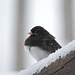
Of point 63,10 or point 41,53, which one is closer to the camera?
point 41,53

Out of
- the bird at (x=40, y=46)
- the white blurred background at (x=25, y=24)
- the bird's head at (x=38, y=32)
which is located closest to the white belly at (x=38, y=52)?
the bird at (x=40, y=46)

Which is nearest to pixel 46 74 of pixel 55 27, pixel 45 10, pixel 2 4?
pixel 55 27

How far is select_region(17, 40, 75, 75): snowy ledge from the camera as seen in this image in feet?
5.36

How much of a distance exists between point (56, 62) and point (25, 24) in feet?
3.72

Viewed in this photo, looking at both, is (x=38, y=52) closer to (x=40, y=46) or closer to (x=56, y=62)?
(x=40, y=46)

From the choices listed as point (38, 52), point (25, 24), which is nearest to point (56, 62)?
point (38, 52)

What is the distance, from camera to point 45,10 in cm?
342

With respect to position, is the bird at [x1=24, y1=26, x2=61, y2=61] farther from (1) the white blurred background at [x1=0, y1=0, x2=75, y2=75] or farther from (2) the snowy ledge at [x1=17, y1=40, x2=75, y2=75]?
(2) the snowy ledge at [x1=17, y1=40, x2=75, y2=75]

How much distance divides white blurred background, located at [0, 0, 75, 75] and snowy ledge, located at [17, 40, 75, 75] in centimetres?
75

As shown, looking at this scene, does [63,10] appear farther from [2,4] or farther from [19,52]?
[2,4]

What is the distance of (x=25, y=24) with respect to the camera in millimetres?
2771

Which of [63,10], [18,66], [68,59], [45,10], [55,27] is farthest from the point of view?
[45,10]

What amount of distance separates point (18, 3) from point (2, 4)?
2.70ft

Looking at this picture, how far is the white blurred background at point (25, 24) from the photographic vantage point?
2.58m
